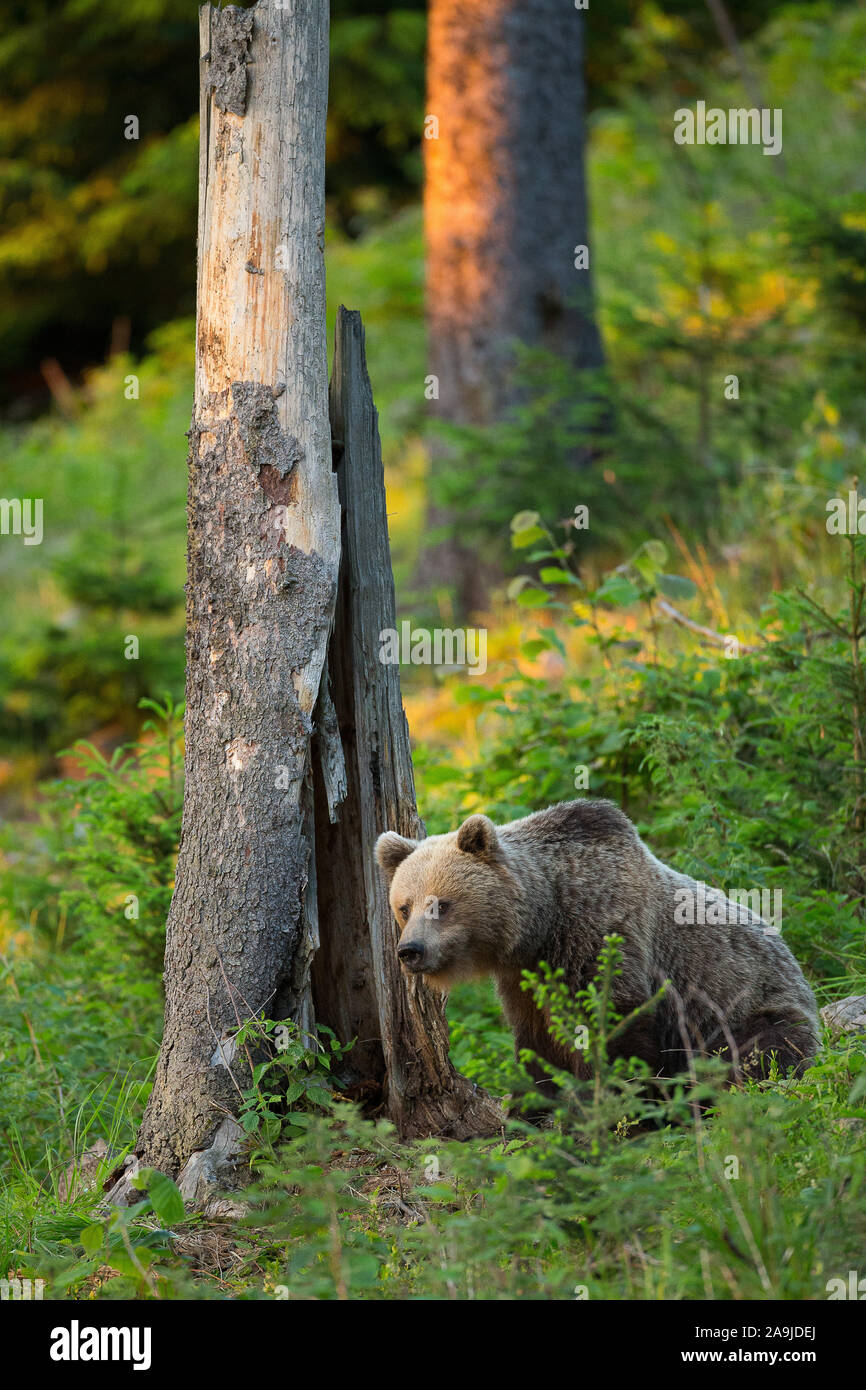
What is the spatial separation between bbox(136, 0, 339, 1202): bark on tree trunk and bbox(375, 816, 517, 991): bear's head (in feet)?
1.01

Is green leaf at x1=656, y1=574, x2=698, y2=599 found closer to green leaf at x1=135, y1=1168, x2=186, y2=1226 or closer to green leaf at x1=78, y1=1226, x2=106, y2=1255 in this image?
green leaf at x1=135, y1=1168, x2=186, y2=1226

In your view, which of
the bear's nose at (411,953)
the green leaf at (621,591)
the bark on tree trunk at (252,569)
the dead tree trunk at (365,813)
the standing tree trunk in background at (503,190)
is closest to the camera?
the bear's nose at (411,953)

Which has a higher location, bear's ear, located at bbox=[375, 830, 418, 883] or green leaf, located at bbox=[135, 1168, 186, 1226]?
bear's ear, located at bbox=[375, 830, 418, 883]

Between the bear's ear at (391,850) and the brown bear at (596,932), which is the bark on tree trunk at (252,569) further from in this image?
the brown bear at (596,932)

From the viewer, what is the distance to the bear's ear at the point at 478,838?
3.97 meters

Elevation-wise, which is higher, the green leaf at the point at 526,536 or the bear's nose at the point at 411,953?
the green leaf at the point at 526,536

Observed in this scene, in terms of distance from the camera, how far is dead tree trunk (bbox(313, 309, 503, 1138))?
13.6 ft

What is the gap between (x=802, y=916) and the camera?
4801 millimetres

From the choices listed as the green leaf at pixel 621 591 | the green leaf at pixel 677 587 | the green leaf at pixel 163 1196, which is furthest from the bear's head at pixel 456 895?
the green leaf at pixel 677 587

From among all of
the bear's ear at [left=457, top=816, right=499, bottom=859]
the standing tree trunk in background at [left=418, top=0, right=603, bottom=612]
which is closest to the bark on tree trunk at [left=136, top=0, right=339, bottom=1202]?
the bear's ear at [left=457, top=816, right=499, bottom=859]

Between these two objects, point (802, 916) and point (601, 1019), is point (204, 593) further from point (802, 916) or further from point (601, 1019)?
point (802, 916)

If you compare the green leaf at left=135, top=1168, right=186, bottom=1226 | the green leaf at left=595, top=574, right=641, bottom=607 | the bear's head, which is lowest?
the green leaf at left=135, top=1168, right=186, bottom=1226

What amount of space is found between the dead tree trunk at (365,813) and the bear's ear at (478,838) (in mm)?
364

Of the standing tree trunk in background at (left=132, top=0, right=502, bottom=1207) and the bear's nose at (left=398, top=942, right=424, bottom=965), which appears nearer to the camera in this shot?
the bear's nose at (left=398, top=942, right=424, bottom=965)
